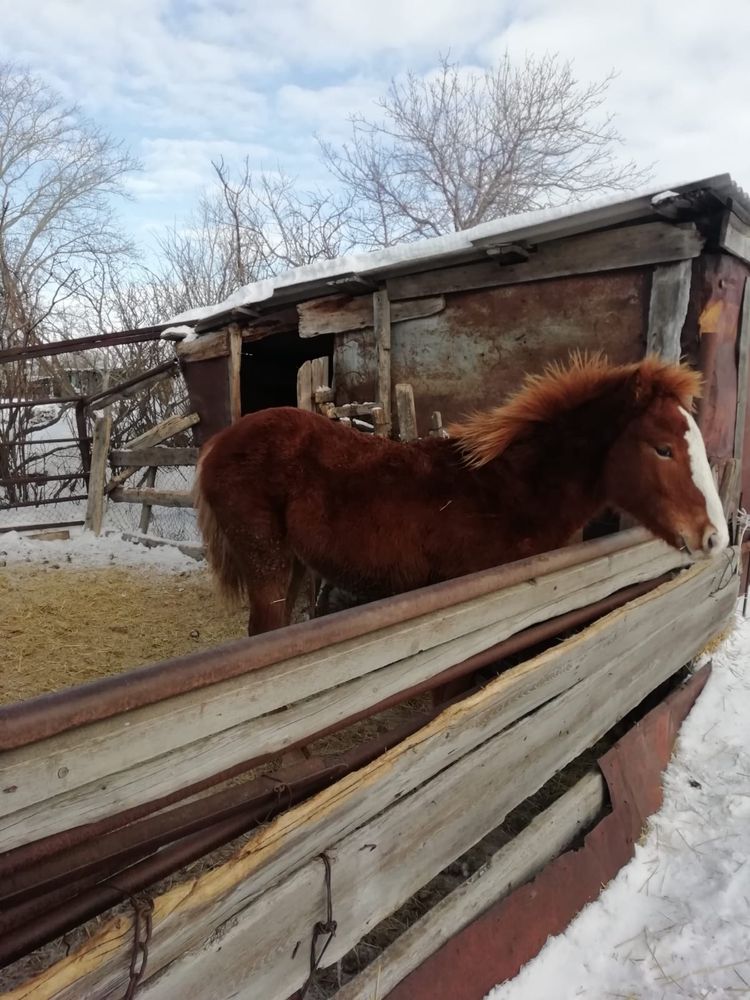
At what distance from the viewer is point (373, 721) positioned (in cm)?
419

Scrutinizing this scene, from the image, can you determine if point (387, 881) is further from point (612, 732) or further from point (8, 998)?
point (612, 732)

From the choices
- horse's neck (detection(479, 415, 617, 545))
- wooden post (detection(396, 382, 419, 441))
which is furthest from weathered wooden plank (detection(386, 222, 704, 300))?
horse's neck (detection(479, 415, 617, 545))

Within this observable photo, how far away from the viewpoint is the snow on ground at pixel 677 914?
2.23m

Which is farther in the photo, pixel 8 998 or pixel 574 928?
pixel 574 928

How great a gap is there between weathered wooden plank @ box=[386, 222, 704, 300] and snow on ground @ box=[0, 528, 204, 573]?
14.2ft

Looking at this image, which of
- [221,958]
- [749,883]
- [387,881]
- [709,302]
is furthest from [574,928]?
[709,302]

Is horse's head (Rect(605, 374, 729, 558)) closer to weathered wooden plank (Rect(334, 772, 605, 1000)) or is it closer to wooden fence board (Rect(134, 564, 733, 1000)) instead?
wooden fence board (Rect(134, 564, 733, 1000))

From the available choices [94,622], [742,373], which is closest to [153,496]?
[94,622]

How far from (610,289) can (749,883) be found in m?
3.95

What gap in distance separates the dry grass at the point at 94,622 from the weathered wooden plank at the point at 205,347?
8.55ft

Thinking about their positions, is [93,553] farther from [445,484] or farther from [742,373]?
[742,373]

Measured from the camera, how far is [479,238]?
203 inches

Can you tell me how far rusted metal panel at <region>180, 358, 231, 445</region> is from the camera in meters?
7.60

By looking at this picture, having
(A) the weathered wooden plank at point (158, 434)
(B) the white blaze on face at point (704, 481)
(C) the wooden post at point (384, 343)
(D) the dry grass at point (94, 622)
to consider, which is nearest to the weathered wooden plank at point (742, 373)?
(B) the white blaze on face at point (704, 481)
